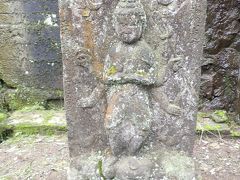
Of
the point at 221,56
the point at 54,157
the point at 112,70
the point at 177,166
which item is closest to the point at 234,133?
the point at 221,56

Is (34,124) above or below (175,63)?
below

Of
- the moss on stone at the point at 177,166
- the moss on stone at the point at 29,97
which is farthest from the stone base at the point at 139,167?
the moss on stone at the point at 29,97

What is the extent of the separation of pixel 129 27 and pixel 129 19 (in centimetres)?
4

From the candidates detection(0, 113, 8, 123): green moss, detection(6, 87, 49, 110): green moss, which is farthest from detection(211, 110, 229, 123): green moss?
detection(0, 113, 8, 123): green moss

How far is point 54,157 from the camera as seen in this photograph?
3076mm

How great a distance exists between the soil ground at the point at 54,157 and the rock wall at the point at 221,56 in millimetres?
563

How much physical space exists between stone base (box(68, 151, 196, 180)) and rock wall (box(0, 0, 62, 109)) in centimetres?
158

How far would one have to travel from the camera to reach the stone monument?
2.16 metres

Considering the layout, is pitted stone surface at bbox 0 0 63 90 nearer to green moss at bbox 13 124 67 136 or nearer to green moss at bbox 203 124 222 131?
green moss at bbox 13 124 67 136

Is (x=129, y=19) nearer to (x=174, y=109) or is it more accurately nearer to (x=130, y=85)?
(x=130, y=85)

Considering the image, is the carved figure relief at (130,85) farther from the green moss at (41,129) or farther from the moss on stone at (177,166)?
the green moss at (41,129)

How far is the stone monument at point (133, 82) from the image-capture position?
84.9 inches

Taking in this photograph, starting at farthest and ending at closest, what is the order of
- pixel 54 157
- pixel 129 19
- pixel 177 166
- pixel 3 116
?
pixel 3 116
pixel 54 157
pixel 177 166
pixel 129 19

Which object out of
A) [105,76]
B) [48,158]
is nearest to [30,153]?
[48,158]
